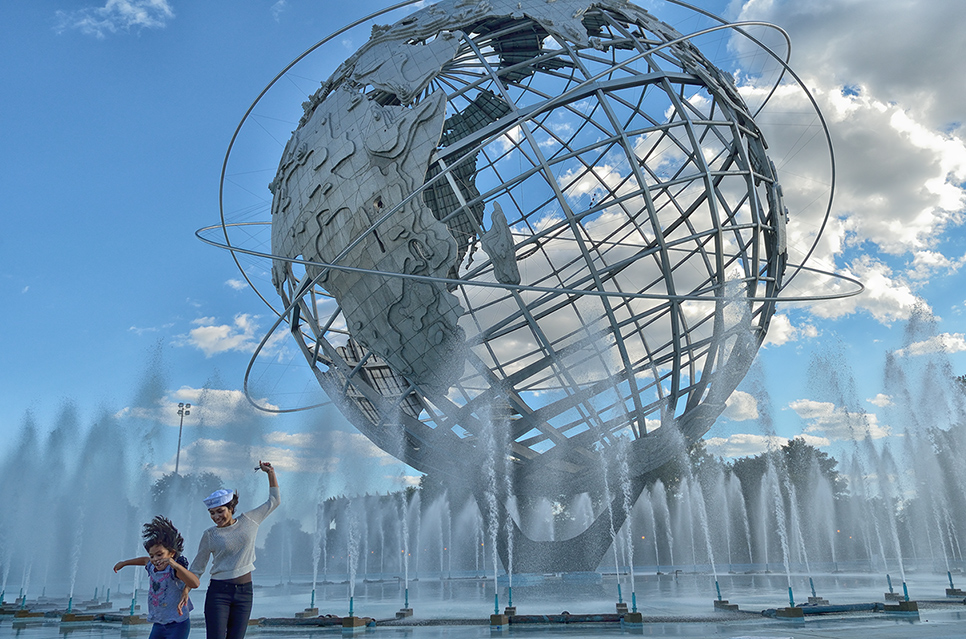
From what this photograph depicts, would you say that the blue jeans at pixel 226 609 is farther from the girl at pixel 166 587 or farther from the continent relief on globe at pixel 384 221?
the continent relief on globe at pixel 384 221

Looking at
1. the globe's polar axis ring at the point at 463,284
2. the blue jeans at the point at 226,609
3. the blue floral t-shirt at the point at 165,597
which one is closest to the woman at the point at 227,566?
the blue jeans at the point at 226,609

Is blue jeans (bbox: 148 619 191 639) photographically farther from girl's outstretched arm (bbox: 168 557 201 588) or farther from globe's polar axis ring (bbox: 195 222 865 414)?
globe's polar axis ring (bbox: 195 222 865 414)

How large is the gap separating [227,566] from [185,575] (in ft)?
0.66

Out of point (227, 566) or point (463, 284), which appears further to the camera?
point (463, 284)

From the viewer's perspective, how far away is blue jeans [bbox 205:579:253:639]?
324 centimetres

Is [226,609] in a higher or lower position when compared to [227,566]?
lower

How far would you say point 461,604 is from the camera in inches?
483

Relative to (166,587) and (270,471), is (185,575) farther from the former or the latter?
(270,471)

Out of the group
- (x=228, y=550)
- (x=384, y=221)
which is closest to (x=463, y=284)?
(x=384, y=221)

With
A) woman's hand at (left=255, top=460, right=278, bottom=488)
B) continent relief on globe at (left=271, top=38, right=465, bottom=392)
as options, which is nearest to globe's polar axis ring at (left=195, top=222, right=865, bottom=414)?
continent relief on globe at (left=271, top=38, right=465, bottom=392)

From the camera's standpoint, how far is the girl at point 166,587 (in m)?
3.30

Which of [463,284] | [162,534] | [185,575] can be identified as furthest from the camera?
[463,284]

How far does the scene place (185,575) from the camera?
330 centimetres

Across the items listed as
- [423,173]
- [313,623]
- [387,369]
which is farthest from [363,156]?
[313,623]
